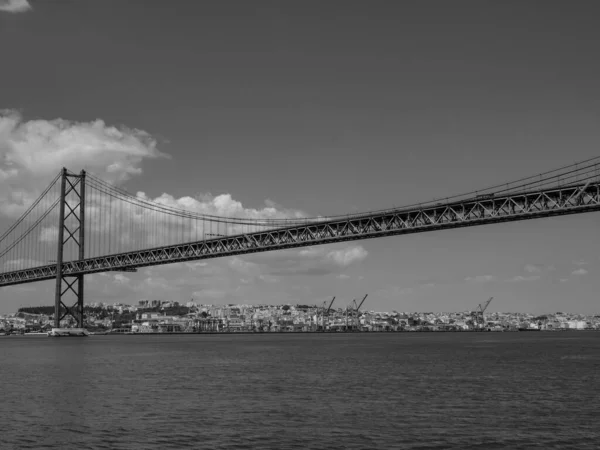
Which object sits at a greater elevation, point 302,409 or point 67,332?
point 67,332

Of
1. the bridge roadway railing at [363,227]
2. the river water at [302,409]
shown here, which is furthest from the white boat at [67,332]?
the river water at [302,409]

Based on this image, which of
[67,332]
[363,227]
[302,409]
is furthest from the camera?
[67,332]

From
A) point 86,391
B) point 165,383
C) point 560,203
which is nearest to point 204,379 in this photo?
point 165,383

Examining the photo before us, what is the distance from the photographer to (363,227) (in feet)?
221

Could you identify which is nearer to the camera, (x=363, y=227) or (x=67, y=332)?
(x=363, y=227)

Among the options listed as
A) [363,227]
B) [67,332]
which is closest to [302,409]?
[363,227]

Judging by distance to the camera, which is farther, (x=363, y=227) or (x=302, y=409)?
(x=363, y=227)

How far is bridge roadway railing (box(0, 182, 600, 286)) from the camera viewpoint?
49.8 meters

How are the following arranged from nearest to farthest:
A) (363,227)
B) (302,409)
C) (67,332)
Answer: (302,409), (363,227), (67,332)

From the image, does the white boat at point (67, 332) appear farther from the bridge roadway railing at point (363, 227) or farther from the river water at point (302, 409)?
the river water at point (302, 409)

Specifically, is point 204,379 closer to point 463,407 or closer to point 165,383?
point 165,383

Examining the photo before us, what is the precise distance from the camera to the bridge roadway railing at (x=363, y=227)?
4975 cm

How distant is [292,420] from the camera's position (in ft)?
66.1

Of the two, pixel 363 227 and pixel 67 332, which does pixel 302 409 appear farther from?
pixel 67 332
